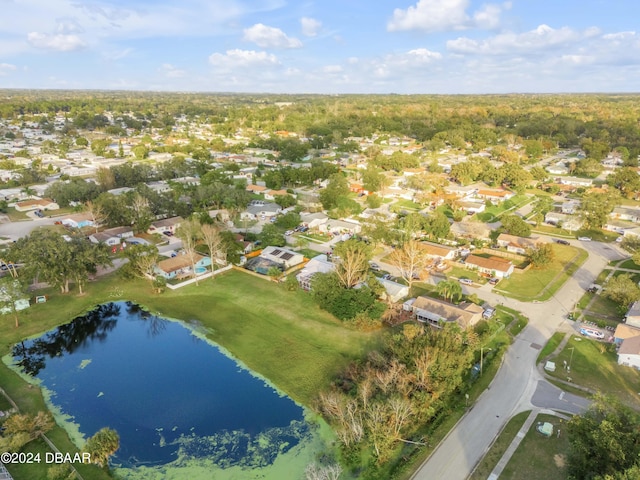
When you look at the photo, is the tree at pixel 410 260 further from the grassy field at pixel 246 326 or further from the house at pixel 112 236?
the house at pixel 112 236

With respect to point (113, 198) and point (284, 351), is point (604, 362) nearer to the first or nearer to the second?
point (284, 351)

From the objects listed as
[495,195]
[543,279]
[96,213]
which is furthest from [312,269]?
[495,195]

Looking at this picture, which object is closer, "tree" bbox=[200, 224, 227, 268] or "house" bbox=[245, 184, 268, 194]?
"tree" bbox=[200, 224, 227, 268]

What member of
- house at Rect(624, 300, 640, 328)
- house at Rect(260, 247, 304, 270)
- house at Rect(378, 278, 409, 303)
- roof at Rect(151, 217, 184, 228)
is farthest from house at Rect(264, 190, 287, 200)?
house at Rect(624, 300, 640, 328)

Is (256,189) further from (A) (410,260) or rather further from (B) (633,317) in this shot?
(B) (633,317)

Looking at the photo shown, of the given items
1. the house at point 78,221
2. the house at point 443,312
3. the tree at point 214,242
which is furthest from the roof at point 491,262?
the house at point 78,221

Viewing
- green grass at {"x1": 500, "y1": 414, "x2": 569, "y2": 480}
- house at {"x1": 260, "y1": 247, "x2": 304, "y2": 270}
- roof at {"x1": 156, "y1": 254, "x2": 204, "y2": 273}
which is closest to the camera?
green grass at {"x1": 500, "y1": 414, "x2": 569, "y2": 480}

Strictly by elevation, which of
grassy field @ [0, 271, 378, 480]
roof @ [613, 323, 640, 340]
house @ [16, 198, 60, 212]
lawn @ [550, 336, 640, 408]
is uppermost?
house @ [16, 198, 60, 212]

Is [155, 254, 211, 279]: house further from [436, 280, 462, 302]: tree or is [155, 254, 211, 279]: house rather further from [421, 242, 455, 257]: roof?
[436, 280, 462, 302]: tree
